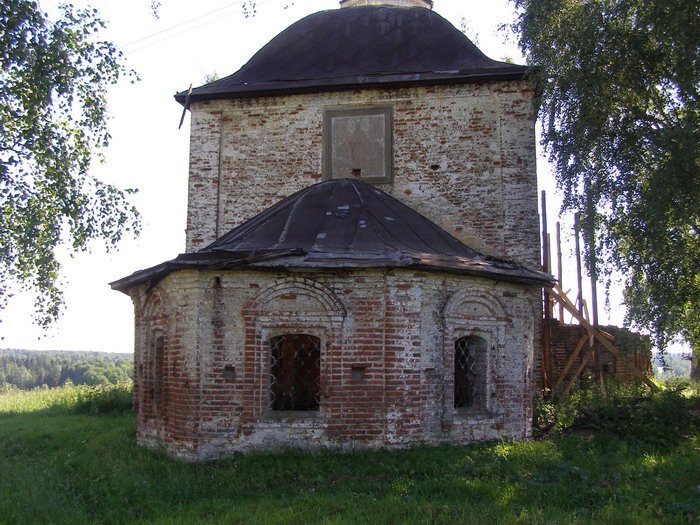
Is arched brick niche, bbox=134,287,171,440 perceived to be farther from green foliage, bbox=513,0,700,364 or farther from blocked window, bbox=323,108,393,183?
green foliage, bbox=513,0,700,364

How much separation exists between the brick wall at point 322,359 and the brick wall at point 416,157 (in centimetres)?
276

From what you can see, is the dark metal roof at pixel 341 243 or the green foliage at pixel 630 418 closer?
the dark metal roof at pixel 341 243

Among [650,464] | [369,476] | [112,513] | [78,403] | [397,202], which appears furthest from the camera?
[78,403]

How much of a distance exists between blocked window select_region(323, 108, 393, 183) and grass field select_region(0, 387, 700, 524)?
5.00 metres

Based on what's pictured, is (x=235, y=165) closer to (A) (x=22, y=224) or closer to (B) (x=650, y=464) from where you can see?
(A) (x=22, y=224)

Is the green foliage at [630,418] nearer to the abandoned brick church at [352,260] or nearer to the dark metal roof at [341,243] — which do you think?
the abandoned brick church at [352,260]

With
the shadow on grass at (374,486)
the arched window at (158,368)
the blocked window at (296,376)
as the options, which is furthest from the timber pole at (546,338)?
the arched window at (158,368)

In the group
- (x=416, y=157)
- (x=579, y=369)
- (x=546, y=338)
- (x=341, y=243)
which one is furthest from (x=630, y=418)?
(x=416, y=157)

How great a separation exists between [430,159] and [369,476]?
5.81 m

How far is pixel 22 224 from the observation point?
10.9m

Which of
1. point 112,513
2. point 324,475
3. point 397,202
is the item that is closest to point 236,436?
point 324,475

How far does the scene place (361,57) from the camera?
12367 mm

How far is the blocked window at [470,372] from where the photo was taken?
9.35 metres

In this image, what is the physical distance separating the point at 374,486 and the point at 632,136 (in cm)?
619
